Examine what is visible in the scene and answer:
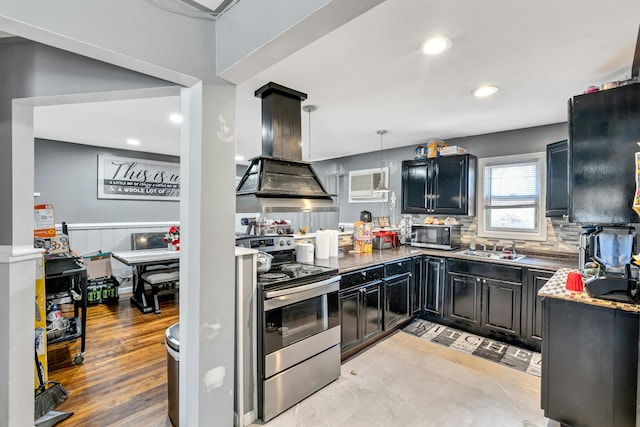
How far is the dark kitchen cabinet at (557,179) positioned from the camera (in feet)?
9.79

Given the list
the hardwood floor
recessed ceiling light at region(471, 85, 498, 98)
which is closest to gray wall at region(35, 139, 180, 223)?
the hardwood floor

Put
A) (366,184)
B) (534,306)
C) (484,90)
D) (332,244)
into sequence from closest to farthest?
(484,90), (534,306), (332,244), (366,184)

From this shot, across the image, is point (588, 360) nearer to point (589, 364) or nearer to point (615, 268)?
point (589, 364)

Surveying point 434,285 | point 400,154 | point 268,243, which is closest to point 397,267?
point 434,285

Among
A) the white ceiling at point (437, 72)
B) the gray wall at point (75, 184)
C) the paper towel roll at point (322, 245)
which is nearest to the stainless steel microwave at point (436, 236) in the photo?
the white ceiling at point (437, 72)

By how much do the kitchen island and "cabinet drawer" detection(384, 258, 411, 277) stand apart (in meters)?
1.47

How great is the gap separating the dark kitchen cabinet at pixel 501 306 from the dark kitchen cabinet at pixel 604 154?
1477mm

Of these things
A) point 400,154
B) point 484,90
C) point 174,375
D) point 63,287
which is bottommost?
point 174,375

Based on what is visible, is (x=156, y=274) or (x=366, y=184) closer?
(x=156, y=274)

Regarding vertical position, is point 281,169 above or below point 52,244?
above

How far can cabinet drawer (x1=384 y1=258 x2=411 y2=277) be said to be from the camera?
3.27 meters

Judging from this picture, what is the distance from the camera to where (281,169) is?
2.55 metres

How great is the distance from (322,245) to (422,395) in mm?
1595

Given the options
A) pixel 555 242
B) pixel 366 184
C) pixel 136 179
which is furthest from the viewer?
pixel 366 184
